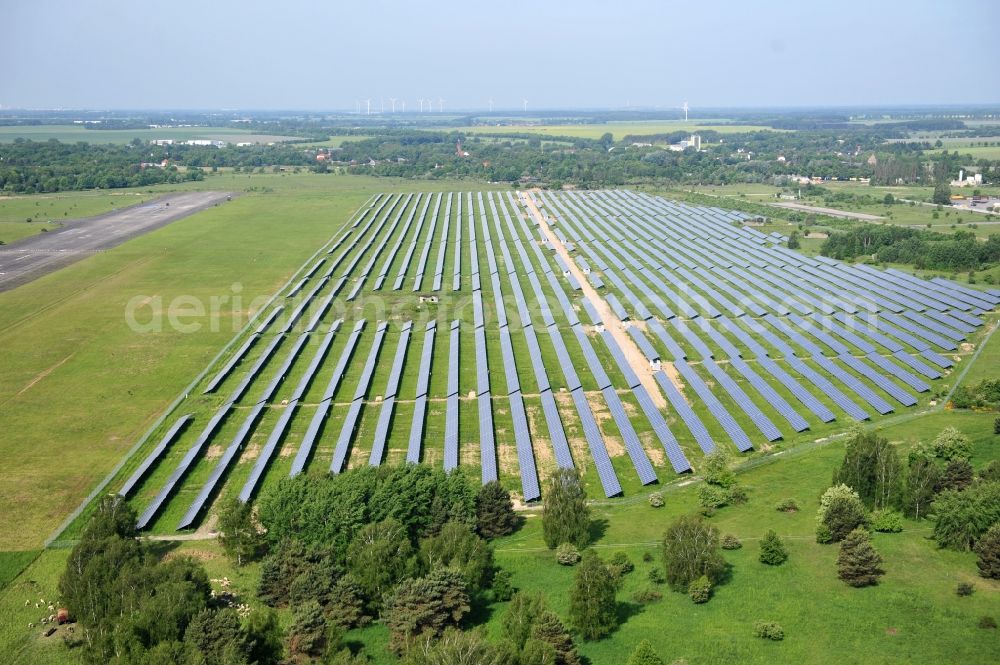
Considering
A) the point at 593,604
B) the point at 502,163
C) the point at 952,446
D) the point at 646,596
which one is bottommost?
the point at 646,596

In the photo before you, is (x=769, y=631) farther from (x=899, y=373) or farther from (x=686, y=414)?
(x=899, y=373)

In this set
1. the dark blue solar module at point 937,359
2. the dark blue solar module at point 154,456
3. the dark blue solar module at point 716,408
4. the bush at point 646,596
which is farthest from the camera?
the dark blue solar module at point 937,359

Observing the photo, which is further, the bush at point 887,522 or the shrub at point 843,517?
the bush at point 887,522

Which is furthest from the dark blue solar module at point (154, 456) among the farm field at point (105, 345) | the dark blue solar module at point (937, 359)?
the dark blue solar module at point (937, 359)

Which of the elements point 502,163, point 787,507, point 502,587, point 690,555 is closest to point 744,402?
point 787,507

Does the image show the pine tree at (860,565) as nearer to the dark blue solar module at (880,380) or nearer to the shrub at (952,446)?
the shrub at (952,446)

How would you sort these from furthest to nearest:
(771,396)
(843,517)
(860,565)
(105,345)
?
(105,345)
(771,396)
(843,517)
(860,565)
